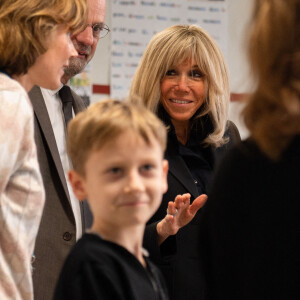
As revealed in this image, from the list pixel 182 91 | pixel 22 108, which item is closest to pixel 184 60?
pixel 182 91

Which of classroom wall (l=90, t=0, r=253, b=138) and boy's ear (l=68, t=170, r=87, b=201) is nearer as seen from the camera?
boy's ear (l=68, t=170, r=87, b=201)

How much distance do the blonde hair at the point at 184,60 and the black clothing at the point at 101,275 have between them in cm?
118

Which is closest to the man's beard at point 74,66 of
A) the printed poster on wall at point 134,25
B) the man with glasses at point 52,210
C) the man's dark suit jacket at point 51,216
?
the man with glasses at point 52,210

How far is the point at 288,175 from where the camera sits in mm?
1039

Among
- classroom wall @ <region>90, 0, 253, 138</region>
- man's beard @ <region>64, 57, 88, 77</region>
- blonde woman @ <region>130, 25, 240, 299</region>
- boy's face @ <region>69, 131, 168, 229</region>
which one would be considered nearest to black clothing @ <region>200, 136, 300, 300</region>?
boy's face @ <region>69, 131, 168, 229</region>

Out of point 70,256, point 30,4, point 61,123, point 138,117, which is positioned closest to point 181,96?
point 61,123

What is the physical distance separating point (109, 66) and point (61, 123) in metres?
1.56

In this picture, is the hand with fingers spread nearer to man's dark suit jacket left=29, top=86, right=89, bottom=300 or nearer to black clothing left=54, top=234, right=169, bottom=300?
man's dark suit jacket left=29, top=86, right=89, bottom=300

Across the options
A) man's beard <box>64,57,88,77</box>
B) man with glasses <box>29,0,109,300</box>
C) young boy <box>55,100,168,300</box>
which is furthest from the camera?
man's beard <box>64,57,88,77</box>

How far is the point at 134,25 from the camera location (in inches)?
151

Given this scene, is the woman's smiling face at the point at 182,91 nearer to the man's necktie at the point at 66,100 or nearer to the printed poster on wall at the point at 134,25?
the man's necktie at the point at 66,100

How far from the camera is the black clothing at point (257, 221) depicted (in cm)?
104

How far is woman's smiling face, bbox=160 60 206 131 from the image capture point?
2328 mm

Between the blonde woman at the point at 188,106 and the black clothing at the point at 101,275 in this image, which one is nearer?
the black clothing at the point at 101,275
